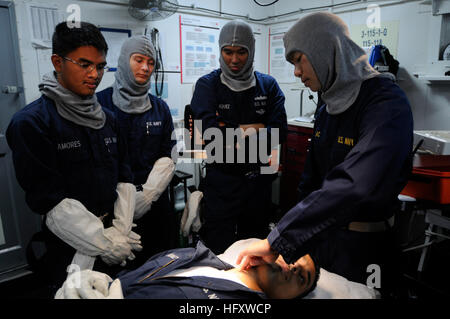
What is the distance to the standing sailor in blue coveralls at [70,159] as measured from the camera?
132 centimetres

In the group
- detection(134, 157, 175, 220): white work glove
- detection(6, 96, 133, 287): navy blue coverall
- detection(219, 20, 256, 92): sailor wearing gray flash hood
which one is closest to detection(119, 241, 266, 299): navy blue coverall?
detection(6, 96, 133, 287): navy blue coverall

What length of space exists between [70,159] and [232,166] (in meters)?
1.01

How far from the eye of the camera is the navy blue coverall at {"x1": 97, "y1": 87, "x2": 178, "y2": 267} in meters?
1.96

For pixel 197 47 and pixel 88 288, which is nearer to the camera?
pixel 88 288

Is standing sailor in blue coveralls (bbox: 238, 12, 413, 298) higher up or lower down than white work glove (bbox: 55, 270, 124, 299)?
higher up

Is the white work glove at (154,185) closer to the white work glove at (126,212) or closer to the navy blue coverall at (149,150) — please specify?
the navy blue coverall at (149,150)

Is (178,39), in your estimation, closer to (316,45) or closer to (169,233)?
(169,233)

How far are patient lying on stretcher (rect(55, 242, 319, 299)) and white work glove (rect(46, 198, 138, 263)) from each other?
0.17 metres

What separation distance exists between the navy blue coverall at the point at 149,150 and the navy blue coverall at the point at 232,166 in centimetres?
25

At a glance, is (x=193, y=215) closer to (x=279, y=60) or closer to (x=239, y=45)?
(x=239, y=45)

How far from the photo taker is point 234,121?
2.13 m

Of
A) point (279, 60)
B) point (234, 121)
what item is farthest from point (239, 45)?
point (279, 60)

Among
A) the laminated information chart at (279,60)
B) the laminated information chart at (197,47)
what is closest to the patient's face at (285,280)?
the laminated information chart at (197,47)

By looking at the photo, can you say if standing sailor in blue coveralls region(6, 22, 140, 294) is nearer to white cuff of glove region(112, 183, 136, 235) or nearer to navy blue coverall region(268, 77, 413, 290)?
white cuff of glove region(112, 183, 136, 235)
